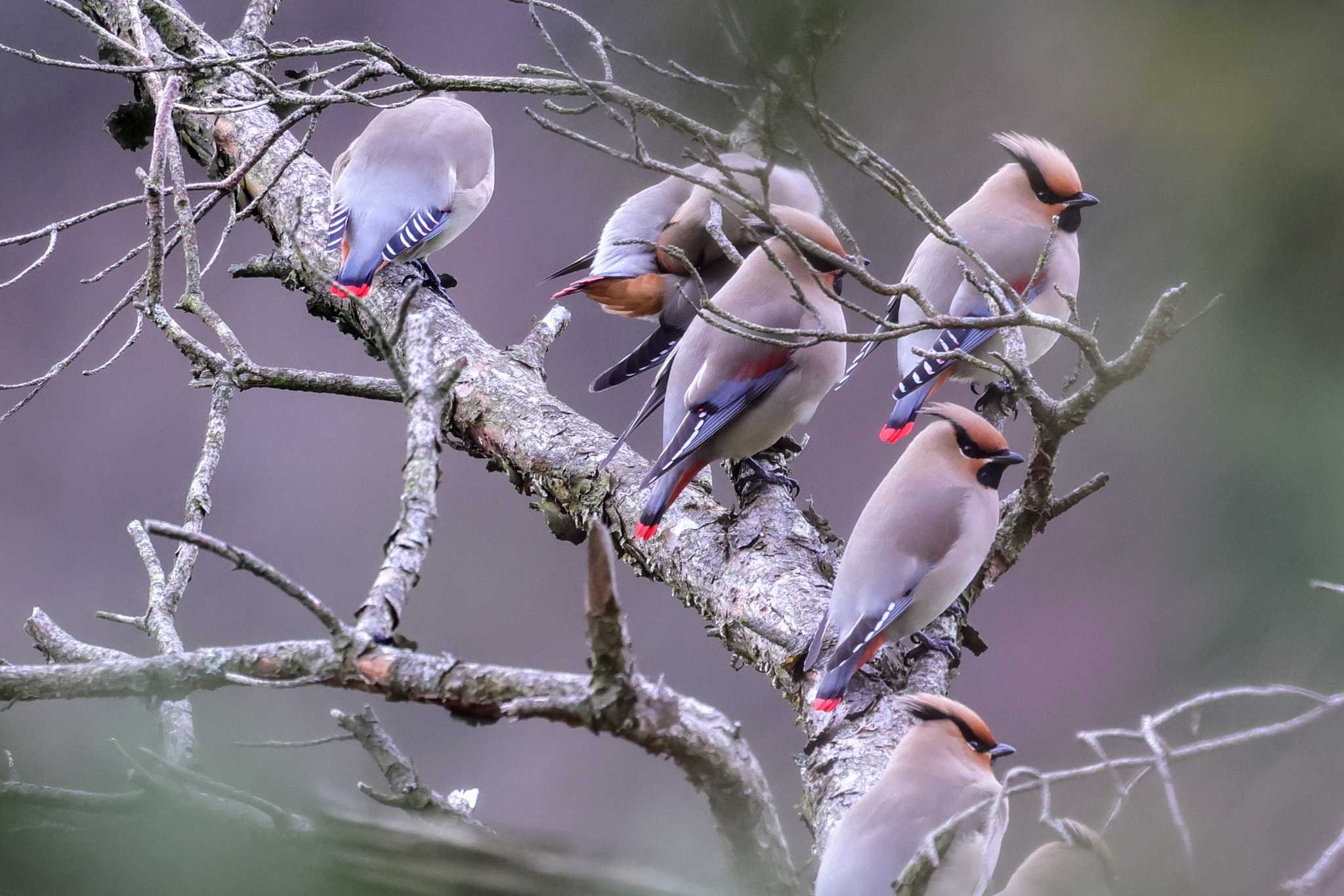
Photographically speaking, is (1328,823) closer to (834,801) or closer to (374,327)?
(374,327)

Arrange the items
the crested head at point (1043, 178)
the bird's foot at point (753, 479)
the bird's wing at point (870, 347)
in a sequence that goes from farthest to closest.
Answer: the crested head at point (1043, 178), the bird's wing at point (870, 347), the bird's foot at point (753, 479)

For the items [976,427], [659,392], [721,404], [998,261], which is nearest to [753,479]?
[721,404]

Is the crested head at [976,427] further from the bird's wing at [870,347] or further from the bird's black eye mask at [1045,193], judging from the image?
the bird's black eye mask at [1045,193]

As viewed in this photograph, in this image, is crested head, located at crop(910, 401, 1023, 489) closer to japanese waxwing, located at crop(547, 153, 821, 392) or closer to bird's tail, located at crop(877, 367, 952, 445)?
bird's tail, located at crop(877, 367, 952, 445)

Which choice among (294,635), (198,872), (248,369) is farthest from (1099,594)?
(198,872)

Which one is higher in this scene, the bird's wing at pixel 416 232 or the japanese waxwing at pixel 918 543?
the bird's wing at pixel 416 232

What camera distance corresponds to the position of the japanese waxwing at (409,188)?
2770mm

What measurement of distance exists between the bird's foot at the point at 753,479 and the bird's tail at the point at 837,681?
0.56m

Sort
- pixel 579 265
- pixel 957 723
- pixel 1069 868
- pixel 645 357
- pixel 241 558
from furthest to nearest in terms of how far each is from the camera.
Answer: pixel 579 265 < pixel 645 357 < pixel 957 723 < pixel 1069 868 < pixel 241 558

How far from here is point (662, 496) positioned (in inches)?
83.9

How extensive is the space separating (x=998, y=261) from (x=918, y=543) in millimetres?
1021

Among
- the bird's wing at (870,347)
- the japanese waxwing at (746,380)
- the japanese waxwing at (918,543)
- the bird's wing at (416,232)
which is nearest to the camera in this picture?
the japanese waxwing at (918,543)

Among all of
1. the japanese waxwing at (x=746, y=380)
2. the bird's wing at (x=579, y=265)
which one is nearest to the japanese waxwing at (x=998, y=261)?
the japanese waxwing at (x=746, y=380)

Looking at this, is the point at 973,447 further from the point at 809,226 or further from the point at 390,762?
the point at 390,762
